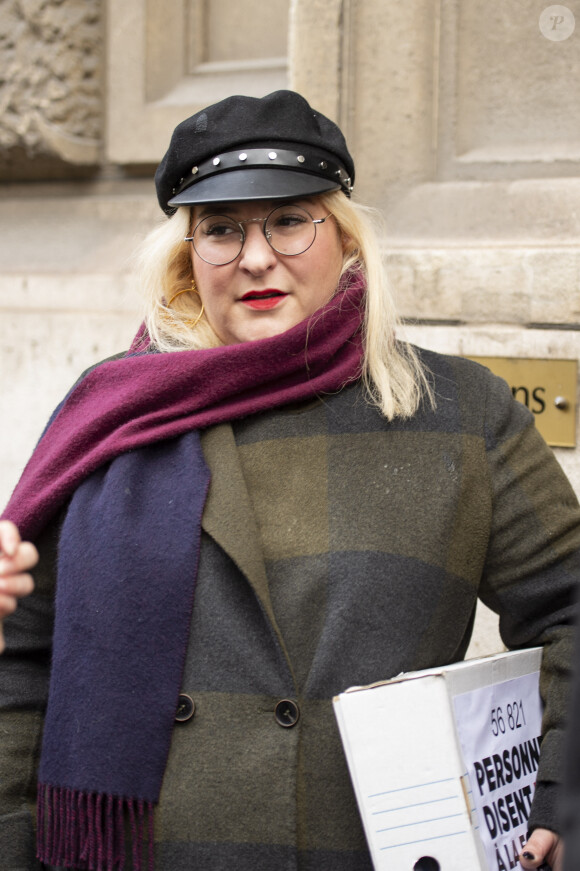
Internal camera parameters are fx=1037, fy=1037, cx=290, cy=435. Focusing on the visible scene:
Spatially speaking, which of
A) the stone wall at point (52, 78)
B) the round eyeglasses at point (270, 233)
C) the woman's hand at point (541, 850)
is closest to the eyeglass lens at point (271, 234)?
the round eyeglasses at point (270, 233)

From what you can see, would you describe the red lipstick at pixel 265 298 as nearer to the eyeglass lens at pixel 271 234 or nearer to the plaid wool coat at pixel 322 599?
the eyeglass lens at pixel 271 234

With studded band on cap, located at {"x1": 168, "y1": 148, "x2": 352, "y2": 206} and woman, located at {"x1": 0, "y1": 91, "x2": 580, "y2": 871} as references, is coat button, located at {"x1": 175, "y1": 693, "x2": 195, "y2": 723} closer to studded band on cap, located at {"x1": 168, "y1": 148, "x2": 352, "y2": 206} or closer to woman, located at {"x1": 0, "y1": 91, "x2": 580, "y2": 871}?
woman, located at {"x1": 0, "y1": 91, "x2": 580, "y2": 871}

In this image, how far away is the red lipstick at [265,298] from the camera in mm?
1811

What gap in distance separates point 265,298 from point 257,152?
25cm

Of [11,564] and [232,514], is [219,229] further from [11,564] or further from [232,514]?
[11,564]

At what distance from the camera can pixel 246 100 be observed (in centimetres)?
182

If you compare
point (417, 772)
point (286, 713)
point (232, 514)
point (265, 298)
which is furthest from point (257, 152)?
point (417, 772)

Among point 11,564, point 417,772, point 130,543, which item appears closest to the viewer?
point 11,564

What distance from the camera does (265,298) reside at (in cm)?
182

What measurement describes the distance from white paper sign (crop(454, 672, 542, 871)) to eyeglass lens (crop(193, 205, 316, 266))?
81cm

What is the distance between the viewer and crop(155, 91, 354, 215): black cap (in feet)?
5.83

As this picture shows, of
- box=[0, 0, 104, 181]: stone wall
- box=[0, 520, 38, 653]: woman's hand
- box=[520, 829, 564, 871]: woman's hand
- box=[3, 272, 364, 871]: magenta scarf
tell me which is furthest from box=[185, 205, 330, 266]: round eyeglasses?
box=[0, 0, 104, 181]: stone wall

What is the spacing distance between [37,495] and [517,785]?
91cm

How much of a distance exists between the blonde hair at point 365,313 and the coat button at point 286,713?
499 millimetres
